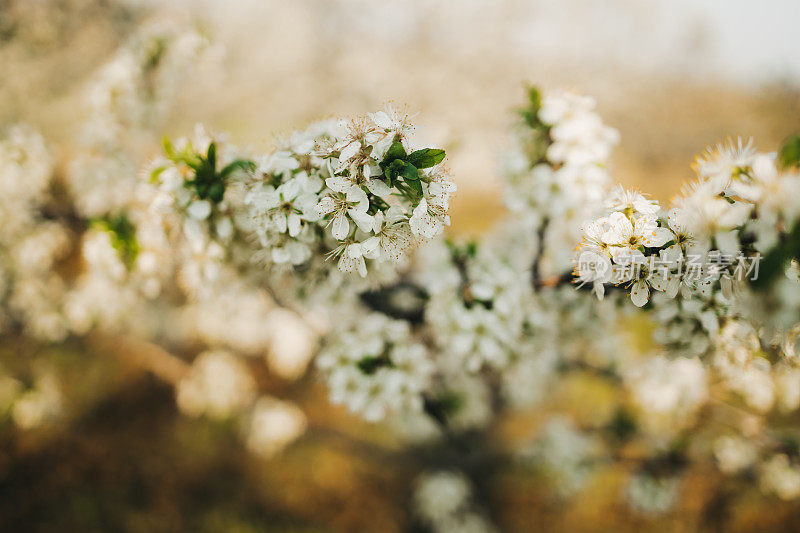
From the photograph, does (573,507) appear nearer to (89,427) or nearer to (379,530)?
(379,530)

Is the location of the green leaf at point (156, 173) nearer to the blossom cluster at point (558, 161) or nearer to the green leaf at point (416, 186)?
the green leaf at point (416, 186)

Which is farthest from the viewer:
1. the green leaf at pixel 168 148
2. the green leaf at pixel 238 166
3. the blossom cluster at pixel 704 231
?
the green leaf at pixel 168 148

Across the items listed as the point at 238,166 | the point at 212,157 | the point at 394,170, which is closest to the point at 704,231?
the point at 394,170

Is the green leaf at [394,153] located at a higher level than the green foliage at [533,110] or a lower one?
lower

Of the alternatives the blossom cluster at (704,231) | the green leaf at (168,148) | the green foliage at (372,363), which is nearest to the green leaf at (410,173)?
the blossom cluster at (704,231)

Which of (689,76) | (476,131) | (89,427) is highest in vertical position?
(689,76)

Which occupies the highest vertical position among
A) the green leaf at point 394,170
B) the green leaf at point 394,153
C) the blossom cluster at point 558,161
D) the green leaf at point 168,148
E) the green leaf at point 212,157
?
the blossom cluster at point 558,161

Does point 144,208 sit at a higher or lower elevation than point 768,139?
lower

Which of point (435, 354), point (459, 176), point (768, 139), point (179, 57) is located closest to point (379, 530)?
point (435, 354)
